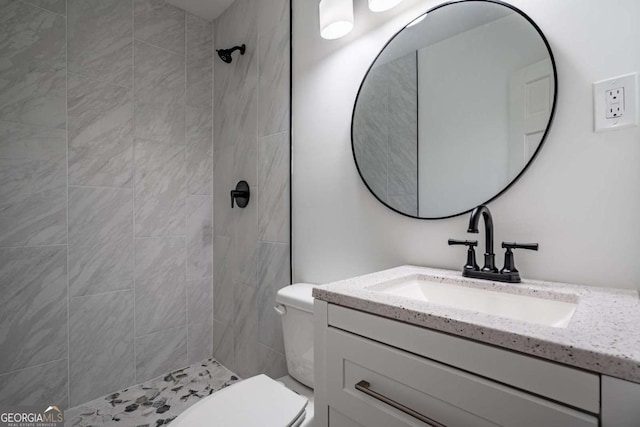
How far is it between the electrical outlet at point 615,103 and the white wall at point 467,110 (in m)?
0.18

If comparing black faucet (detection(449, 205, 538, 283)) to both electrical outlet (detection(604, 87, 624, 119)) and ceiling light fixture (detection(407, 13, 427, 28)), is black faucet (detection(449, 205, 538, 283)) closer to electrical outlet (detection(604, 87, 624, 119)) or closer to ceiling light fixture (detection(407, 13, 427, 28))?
electrical outlet (detection(604, 87, 624, 119))

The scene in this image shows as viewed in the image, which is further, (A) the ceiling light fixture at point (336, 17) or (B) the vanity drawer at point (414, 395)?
(A) the ceiling light fixture at point (336, 17)

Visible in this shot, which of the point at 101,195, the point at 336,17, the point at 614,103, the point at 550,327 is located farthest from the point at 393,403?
the point at 101,195

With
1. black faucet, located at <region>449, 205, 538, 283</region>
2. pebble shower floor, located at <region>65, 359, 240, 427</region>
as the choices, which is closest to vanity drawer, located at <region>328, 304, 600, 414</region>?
black faucet, located at <region>449, 205, 538, 283</region>

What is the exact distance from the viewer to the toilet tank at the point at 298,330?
4.14 feet

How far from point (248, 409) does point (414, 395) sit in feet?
2.09

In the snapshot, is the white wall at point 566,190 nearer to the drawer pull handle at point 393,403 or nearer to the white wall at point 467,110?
the white wall at point 467,110

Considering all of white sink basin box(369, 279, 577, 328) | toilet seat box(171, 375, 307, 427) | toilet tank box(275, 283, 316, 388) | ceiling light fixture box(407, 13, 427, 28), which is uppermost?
ceiling light fixture box(407, 13, 427, 28)

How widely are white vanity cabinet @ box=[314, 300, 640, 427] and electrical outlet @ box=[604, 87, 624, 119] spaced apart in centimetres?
69

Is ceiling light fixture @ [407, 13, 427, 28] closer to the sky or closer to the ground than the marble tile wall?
closer to the sky

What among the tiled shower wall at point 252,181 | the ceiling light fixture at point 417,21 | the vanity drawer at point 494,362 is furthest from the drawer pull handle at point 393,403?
the ceiling light fixture at point 417,21

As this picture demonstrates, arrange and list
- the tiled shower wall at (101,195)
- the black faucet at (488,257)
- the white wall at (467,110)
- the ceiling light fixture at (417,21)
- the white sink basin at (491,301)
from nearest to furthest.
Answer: the white sink basin at (491,301)
the black faucet at (488,257)
the white wall at (467,110)
the ceiling light fixture at (417,21)
the tiled shower wall at (101,195)

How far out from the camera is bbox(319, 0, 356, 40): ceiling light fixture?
1.25 metres

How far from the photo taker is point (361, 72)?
1330 mm
